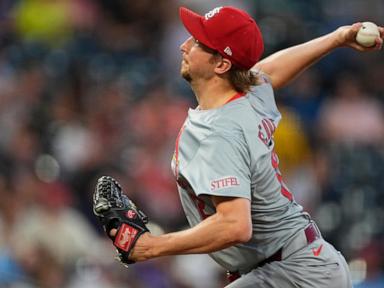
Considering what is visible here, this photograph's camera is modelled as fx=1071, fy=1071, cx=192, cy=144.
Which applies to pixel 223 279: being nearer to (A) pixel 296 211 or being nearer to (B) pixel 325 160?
(B) pixel 325 160

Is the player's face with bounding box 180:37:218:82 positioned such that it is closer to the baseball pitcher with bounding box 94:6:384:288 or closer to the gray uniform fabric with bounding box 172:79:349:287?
the baseball pitcher with bounding box 94:6:384:288

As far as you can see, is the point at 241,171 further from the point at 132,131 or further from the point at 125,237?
the point at 132,131

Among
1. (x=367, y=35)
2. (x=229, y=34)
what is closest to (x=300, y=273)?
(x=229, y=34)

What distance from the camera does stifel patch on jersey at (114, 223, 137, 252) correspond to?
4613 mm

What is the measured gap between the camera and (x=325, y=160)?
949cm

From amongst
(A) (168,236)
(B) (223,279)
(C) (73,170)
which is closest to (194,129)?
(A) (168,236)

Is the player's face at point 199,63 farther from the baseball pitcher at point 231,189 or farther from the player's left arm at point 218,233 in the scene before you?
the player's left arm at point 218,233

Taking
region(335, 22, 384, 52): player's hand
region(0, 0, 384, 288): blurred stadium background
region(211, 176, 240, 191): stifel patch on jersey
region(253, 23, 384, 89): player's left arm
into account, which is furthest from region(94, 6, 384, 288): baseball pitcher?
region(0, 0, 384, 288): blurred stadium background

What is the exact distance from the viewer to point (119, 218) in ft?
15.4

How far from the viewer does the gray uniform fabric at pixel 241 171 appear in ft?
15.0

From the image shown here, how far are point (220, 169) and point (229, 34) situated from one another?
2.19 feet

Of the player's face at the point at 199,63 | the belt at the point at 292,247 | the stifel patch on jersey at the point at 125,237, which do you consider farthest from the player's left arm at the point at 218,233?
the player's face at the point at 199,63

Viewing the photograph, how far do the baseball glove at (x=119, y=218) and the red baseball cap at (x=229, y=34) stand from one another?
2.59 ft

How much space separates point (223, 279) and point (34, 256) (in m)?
1.42
